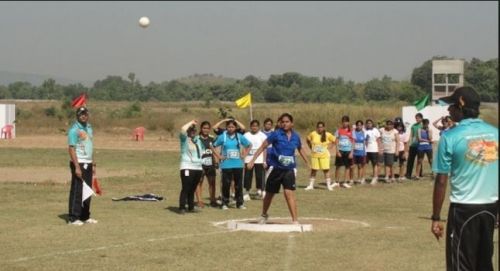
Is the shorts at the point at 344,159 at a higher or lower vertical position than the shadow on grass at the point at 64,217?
higher

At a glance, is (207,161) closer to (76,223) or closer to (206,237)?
(76,223)

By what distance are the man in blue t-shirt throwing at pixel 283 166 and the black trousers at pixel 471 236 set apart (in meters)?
6.21

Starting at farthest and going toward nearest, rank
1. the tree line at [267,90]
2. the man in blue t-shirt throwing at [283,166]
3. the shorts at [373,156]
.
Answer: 1. the tree line at [267,90]
2. the shorts at [373,156]
3. the man in blue t-shirt throwing at [283,166]

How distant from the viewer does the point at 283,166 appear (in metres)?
13.4

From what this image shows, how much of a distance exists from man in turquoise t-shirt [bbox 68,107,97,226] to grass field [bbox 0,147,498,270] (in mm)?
458

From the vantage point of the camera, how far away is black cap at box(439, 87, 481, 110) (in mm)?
6680

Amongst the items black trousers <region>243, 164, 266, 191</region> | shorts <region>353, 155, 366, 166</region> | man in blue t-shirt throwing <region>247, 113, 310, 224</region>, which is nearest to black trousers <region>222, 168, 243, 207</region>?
black trousers <region>243, 164, 266, 191</region>

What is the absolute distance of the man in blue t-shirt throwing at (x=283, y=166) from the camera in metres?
13.2

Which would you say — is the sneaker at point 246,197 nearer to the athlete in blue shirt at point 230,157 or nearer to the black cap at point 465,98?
the athlete in blue shirt at point 230,157

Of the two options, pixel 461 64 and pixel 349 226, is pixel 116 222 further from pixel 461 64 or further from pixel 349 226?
pixel 461 64

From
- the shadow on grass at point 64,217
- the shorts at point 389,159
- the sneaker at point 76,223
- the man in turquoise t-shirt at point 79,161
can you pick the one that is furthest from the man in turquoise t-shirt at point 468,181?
the shorts at point 389,159

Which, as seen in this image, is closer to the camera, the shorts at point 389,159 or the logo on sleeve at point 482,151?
the logo on sleeve at point 482,151

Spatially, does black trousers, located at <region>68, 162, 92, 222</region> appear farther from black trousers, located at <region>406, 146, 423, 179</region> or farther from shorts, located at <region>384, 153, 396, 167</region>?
black trousers, located at <region>406, 146, 423, 179</region>

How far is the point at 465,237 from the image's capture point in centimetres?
689
